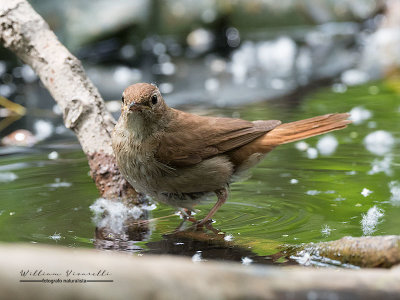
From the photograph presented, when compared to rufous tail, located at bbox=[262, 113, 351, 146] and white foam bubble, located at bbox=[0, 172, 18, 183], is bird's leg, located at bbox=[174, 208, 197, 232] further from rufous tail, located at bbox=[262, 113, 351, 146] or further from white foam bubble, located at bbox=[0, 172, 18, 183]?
white foam bubble, located at bbox=[0, 172, 18, 183]

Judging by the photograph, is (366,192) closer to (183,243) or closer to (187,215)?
(187,215)

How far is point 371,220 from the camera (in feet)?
15.3

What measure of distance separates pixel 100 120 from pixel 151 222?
0.92 metres

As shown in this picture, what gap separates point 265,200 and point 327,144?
208cm

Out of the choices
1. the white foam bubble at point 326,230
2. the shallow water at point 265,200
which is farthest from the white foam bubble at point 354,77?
the white foam bubble at point 326,230

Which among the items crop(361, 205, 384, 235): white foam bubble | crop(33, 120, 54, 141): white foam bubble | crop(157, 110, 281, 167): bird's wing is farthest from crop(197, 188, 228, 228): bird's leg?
crop(33, 120, 54, 141): white foam bubble

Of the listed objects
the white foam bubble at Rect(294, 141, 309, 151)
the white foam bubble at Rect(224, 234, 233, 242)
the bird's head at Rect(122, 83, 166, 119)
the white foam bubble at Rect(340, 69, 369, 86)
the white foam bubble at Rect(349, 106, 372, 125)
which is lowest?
the white foam bubble at Rect(224, 234, 233, 242)

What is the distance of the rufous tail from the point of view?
4922 millimetres

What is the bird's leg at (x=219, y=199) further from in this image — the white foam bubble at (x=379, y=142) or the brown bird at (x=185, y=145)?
the white foam bubble at (x=379, y=142)

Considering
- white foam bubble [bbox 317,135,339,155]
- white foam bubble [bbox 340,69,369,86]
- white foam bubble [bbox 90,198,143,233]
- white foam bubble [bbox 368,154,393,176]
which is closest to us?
white foam bubble [bbox 90,198,143,233]

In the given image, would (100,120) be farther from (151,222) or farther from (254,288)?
(254,288)

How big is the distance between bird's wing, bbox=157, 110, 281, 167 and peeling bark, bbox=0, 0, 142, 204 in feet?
1.90

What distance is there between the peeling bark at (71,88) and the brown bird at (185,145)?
393 millimetres

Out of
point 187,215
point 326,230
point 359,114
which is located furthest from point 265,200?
point 359,114
